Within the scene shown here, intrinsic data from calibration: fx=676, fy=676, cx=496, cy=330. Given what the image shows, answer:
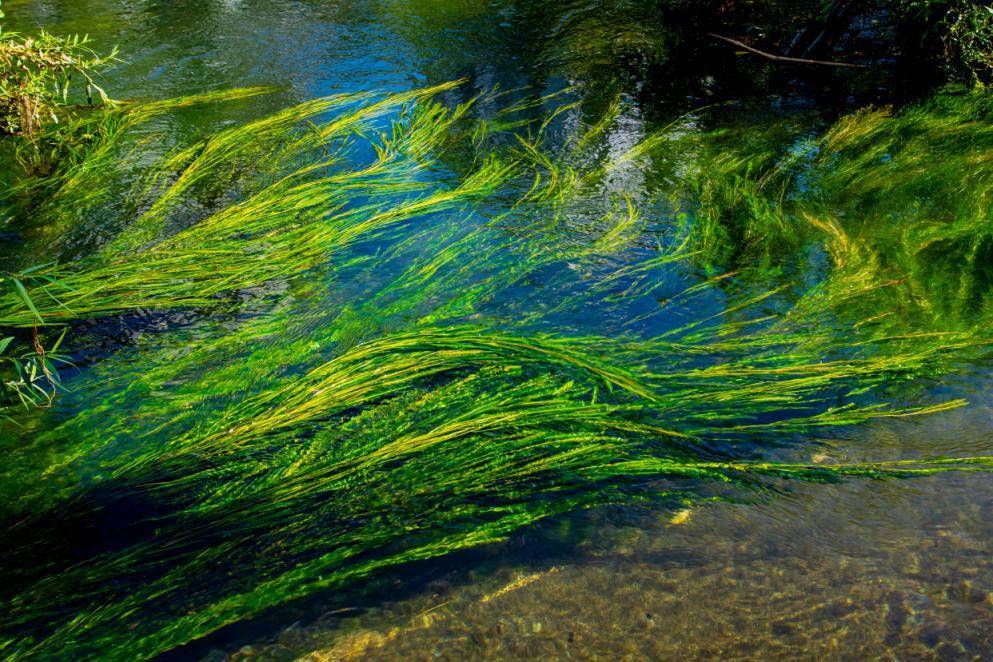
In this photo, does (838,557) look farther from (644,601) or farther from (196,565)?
(196,565)

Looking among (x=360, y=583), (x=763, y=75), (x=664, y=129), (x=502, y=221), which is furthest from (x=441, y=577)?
(x=763, y=75)

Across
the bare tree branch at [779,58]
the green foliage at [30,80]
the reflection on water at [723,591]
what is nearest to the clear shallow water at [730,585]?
the reflection on water at [723,591]

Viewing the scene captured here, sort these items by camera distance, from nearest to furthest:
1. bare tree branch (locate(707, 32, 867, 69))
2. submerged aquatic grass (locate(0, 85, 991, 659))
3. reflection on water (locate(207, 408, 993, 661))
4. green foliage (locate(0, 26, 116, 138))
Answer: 1. reflection on water (locate(207, 408, 993, 661))
2. submerged aquatic grass (locate(0, 85, 991, 659))
3. green foliage (locate(0, 26, 116, 138))
4. bare tree branch (locate(707, 32, 867, 69))

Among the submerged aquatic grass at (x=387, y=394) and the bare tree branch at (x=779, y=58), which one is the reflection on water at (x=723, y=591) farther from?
the bare tree branch at (x=779, y=58)

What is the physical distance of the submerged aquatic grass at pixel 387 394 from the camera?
78.6 inches

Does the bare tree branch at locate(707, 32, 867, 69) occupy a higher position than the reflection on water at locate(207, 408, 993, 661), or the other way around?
the bare tree branch at locate(707, 32, 867, 69)

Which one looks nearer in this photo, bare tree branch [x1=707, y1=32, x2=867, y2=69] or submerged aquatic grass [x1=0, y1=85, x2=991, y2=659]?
submerged aquatic grass [x1=0, y1=85, x2=991, y2=659]

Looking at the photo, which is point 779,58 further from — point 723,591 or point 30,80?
point 30,80

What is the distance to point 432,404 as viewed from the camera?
2480 mm

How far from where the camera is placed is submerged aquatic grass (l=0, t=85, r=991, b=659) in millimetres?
1997

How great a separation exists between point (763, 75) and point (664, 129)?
4.33 feet

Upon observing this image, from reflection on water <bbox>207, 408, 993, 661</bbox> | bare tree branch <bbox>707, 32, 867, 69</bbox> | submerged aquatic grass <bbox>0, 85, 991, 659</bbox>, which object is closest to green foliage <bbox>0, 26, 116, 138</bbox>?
submerged aquatic grass <bbox>0, 85, 991, 659</bbox>

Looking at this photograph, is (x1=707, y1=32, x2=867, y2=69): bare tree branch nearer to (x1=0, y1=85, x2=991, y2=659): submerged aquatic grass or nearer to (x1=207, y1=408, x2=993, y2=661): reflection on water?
(x1=0, y1=85, x2=991, y2=659): submerged aquatic grass

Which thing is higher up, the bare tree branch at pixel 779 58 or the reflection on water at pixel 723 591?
the bare tree branch at pixel 779 58
